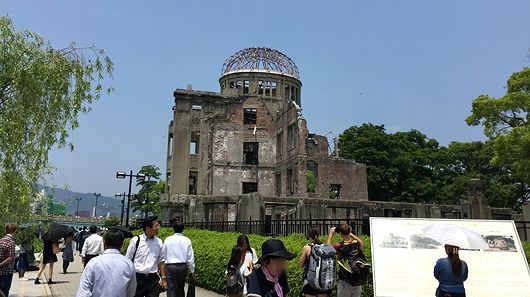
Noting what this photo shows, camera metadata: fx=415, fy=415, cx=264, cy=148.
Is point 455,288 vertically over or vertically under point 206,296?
over

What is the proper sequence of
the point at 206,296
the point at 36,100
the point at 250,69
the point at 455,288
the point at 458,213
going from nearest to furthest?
the point at 455,288
the point at 36,100
the point at 206,296
the point at 458,213
the point at 250,69

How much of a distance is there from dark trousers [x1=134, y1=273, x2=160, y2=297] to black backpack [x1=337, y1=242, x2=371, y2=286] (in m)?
3.06

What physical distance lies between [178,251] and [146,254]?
719 millimetres

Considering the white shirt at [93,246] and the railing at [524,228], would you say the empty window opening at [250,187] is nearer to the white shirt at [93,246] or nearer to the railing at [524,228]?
the railing at [524,228]

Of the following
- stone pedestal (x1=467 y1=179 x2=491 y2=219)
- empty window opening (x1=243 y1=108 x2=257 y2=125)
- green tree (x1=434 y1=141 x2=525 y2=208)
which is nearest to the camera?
stone pedestal (x1=467 y1=179 x2=491 y2=219)

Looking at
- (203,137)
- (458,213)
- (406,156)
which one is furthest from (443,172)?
(203,137)

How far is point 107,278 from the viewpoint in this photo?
4277mm

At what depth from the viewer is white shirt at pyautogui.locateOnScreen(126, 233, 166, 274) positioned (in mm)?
6859

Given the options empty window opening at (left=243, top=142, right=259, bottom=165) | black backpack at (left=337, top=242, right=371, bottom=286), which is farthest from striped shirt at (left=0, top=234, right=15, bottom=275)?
empty window opening at (left=243, top=142, right=259, bottom=165)

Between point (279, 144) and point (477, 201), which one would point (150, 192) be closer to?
point (279, 144)

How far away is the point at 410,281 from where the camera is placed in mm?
7148

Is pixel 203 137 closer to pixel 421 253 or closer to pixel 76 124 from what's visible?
pixel 76 124

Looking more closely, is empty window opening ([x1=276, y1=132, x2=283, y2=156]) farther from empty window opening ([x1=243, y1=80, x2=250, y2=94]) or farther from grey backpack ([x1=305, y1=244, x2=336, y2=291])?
grey backpack ([x1=305, y1=244, x2=336, y2=291])

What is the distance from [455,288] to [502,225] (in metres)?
2.97
